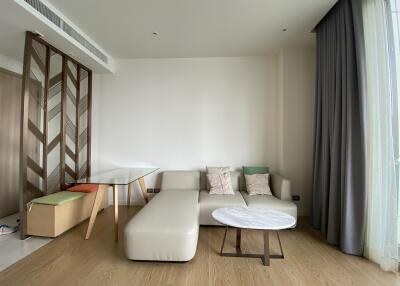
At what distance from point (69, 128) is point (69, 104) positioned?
0.44m

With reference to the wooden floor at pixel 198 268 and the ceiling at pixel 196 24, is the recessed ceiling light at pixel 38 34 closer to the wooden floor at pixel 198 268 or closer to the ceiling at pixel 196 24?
the ceiling at pixel 196 24

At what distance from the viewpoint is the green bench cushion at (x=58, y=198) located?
2230 millimetres

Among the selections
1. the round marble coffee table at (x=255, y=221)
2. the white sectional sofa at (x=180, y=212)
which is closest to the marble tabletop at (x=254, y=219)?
the round marble coffee table at (x=255, y=221)

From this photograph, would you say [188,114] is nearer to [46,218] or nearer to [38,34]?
[38,34]

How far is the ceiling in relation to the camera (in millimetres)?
2146

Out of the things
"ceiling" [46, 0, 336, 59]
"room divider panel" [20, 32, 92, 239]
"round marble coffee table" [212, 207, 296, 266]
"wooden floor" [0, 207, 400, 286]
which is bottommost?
"wooden floor" [0, 207, 400, 286]

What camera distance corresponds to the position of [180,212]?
2098 mm

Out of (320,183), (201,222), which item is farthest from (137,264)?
(320,183)

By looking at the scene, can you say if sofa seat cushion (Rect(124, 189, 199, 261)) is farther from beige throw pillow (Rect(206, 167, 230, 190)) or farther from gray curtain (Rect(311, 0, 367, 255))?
gray curtain (Rect(311, 0, 367, 255))

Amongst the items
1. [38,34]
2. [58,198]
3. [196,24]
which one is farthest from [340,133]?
[38,34]

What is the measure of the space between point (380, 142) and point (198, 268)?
6.37ft

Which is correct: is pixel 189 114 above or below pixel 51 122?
above

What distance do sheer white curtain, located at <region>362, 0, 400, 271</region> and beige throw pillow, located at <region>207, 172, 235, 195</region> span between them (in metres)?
1.59

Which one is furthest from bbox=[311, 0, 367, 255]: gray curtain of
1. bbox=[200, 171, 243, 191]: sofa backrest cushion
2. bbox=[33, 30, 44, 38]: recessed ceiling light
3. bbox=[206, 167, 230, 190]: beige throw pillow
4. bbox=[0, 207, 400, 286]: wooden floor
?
bbox=[33, 30, 44, 38]: recessed ceiling light
